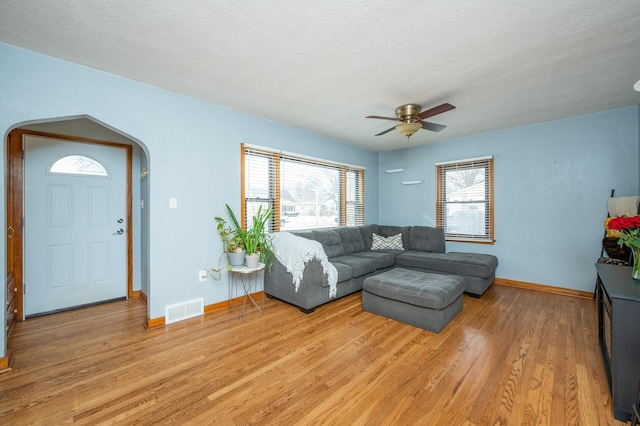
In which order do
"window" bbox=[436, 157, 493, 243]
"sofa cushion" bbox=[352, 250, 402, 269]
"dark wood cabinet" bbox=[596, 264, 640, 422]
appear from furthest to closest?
1. "window" bbox=[436, 157, 493, 243]
2. "sofa cushion" bbox=[352, 250, 402, 269]
3. "dark wood cabinet" bbox=[596, 264, 640, 422]

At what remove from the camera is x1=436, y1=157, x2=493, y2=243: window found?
4578mm

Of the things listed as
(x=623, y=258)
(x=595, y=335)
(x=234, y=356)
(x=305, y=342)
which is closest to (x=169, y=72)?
(x=234, y=356)

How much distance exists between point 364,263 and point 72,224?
3946 millimetres

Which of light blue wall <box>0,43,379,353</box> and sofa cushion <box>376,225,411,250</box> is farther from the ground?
light blue wall <box>0,43,379,353</box>

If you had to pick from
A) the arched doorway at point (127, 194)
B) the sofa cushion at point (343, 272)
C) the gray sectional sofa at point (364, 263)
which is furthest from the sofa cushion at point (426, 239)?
the arched doorway at point (127, 194)

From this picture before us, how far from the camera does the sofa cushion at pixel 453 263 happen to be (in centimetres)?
375

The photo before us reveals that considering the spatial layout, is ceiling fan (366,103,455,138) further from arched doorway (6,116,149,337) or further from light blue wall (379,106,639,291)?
arched doorway (6,116,149,337)

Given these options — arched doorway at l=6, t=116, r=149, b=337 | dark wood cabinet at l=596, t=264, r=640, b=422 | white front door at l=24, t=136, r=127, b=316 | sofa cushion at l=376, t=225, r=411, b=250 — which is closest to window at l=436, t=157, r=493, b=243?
sofa cushion at l=376, t=225, r=411, b=250

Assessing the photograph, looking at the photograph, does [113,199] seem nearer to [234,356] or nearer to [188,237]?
[188,237]

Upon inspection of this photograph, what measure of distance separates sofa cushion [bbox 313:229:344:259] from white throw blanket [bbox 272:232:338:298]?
0.71 m

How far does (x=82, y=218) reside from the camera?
336 centimetres

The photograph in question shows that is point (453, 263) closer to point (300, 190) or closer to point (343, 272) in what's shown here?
point (343, 272)

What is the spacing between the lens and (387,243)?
4992 mm

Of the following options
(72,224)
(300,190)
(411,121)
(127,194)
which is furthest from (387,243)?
(72,224)
